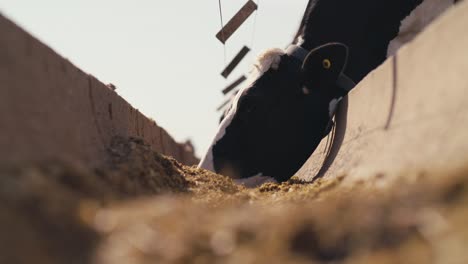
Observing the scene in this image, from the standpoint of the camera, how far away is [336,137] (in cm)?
438

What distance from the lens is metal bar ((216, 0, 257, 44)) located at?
20.7 feet

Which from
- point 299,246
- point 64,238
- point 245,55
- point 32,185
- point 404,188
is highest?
point 245,55

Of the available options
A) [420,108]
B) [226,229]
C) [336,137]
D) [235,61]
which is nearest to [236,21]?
[336,137]

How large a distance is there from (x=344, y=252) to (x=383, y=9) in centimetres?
398

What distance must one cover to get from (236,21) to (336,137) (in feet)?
8.40

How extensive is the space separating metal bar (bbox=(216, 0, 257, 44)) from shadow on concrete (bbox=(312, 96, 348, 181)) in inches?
86.2

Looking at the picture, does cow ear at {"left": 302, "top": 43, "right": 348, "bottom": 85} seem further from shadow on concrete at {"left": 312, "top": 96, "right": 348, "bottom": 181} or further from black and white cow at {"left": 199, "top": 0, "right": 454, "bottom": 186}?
shadow on concrete at {"left": 312, "top": 96, "right": 348, "bottom": 181}

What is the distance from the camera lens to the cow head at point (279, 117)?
15.2ft

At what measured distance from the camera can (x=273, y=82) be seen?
4.73 meters

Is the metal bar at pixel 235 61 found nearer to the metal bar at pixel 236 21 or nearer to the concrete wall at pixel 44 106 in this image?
the metal bar at pixel 236 21

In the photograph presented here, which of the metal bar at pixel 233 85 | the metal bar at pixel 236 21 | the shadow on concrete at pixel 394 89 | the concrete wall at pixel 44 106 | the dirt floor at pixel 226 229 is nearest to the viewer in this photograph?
the dirt floor at pixel 226 229

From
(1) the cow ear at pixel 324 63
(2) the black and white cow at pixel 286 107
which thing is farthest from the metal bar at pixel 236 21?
(1) the cow ear at pixel 324 63

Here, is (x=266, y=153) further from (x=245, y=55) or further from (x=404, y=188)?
(x=245, y=55)

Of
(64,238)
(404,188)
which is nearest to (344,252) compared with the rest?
(404,188)
